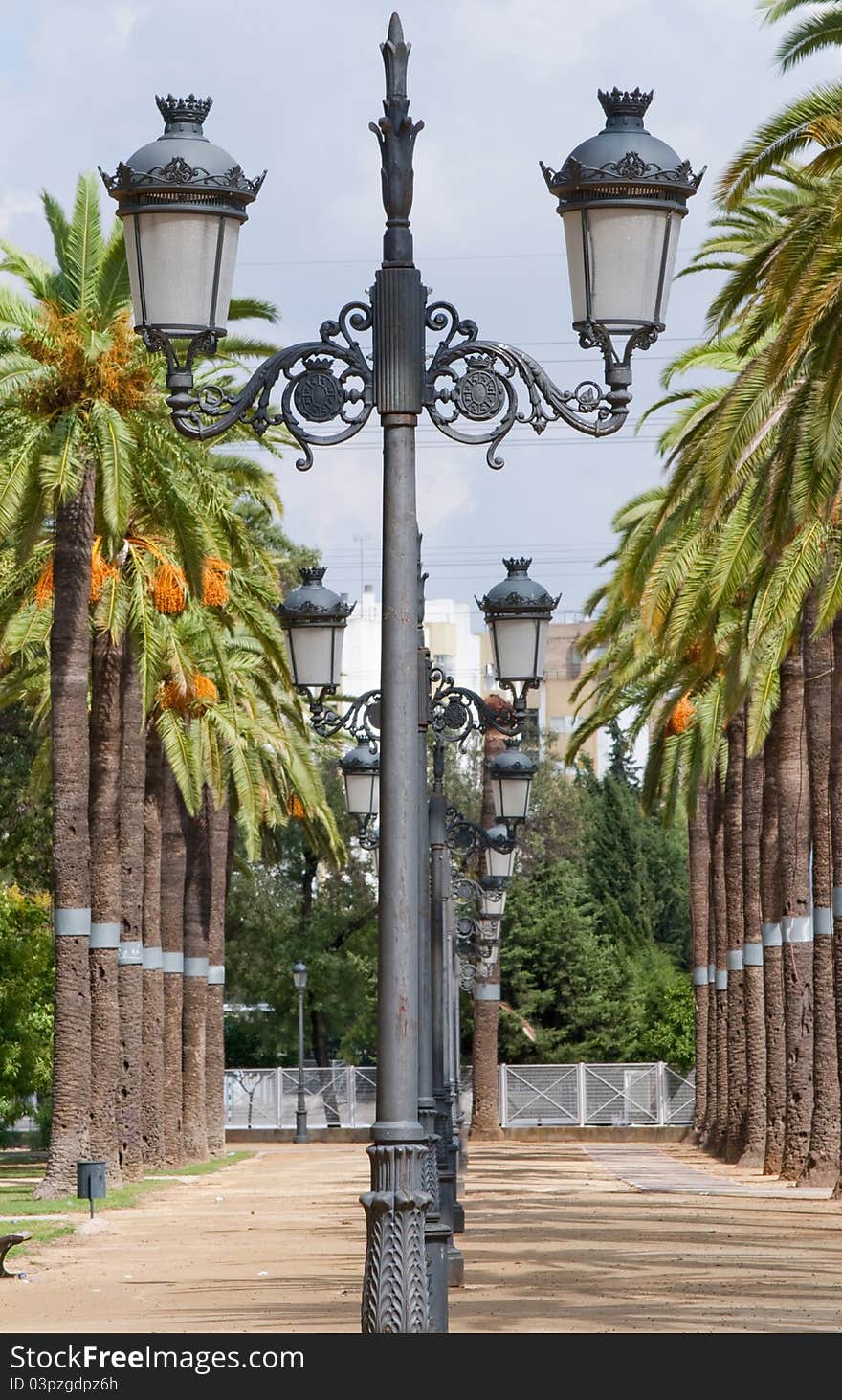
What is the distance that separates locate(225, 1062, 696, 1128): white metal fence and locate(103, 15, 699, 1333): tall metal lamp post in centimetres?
4707

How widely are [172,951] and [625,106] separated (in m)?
30.7

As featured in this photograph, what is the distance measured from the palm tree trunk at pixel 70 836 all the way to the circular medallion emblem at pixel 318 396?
1852 centimetres

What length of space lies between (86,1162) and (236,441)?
38.7 ft

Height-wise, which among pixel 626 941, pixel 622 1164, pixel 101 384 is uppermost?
pixel 101 384

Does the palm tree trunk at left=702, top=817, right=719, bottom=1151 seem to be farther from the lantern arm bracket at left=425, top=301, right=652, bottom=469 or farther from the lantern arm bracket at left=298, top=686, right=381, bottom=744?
the lantern arm bracket at left=425, top=301, right=652, bottom=469

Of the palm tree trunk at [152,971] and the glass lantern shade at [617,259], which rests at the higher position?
the glass lantern shade at [617,259]

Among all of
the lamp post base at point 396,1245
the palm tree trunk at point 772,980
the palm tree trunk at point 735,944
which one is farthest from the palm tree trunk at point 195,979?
the lamp post base at point 396,1245

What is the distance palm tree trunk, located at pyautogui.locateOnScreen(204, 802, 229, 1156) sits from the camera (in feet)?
141

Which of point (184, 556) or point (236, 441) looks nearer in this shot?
point (184, 556)

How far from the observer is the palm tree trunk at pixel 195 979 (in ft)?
131

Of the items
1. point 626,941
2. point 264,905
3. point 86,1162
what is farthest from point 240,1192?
point 626,941

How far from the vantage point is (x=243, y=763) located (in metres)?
37.3

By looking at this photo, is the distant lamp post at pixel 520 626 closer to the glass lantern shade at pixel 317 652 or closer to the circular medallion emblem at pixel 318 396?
the glass lantern shade at pixel 317 652

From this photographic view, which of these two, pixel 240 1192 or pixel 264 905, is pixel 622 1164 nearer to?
pixel 240 1192
